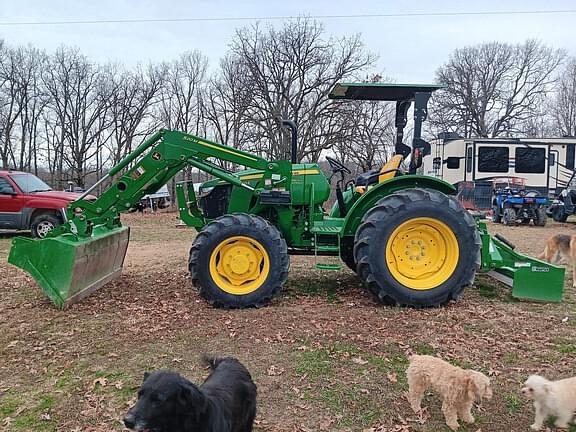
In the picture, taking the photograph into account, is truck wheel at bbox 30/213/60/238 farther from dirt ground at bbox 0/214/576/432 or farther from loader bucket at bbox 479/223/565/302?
loader bucket at bbox 479/223/565/302

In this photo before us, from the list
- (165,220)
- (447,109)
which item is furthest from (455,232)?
(447,109)

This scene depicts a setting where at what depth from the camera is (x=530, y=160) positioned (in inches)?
821

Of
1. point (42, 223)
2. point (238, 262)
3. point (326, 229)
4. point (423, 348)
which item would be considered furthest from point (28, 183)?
point (423, 348)

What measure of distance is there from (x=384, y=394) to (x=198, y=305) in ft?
9.14

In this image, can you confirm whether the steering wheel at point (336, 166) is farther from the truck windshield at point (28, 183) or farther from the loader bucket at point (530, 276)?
the truck windshield at point (28, 183)

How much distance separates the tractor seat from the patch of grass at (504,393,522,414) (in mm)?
3265

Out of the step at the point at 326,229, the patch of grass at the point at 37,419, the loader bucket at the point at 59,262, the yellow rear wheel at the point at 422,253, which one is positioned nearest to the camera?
the patch of grass at the point at 37,419

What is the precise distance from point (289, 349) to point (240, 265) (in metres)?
1.47

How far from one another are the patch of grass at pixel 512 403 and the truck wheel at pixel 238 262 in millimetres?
2694

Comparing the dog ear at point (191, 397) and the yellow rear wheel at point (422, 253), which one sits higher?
the yellow rear wheel at point (422, 253)

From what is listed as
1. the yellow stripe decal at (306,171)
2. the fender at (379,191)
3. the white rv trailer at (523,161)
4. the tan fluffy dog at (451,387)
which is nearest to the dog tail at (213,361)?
the tan fluffy dog at (451,387)

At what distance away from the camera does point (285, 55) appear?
2936 cm

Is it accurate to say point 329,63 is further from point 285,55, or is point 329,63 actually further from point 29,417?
point 29,417

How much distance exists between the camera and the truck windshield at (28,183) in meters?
13.5
